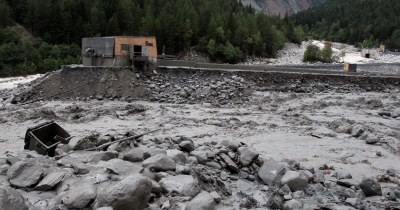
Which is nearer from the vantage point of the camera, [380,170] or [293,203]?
[293,203]

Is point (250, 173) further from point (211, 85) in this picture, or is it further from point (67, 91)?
point (67, 91)

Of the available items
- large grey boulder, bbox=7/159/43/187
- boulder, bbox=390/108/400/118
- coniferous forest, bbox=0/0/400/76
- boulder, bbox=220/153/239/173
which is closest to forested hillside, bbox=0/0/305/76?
coniferous forest, bbox=0/0/400/76

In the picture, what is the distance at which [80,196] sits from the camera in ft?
15.7

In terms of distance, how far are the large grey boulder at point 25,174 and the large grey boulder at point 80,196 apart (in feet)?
2.59

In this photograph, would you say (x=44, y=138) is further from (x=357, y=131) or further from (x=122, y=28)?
(x=122, y=28)

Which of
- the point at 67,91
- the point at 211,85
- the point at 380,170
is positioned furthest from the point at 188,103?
the point at 380,170

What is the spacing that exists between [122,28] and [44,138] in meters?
50.1

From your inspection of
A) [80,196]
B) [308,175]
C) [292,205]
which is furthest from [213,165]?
[80,196]

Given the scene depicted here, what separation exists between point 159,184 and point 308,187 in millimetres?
3492

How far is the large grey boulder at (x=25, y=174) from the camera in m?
5.30

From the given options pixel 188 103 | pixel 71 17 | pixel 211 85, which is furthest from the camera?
pixel 71 17

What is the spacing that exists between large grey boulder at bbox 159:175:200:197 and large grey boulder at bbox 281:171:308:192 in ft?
7.27

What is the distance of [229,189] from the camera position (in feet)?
22.2

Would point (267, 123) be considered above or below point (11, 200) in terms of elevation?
below
